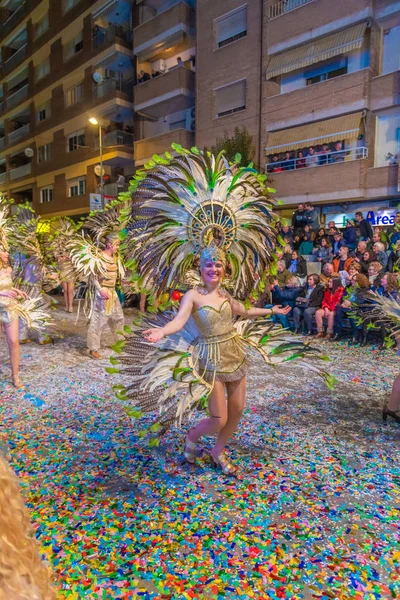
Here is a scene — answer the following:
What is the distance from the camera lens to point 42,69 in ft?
94.3

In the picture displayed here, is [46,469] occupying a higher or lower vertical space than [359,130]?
lower

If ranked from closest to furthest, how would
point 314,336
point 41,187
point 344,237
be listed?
1. point 314,336
2. point 344,237
3. point 41,187

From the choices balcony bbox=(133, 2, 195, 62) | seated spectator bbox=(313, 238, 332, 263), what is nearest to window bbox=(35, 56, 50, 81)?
balcony bbox=(133, 2, 195, 62)

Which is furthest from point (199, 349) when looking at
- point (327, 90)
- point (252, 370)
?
point (327, 90)

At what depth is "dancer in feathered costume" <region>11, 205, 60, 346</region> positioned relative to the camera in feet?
26.3

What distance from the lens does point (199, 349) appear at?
3.23m

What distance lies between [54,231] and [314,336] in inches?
226

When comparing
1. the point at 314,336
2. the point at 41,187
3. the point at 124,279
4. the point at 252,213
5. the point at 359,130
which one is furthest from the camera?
the point at 41,187

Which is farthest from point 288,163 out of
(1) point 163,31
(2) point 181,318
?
(2) point 181,318

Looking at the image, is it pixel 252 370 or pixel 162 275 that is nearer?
pixel 162 275

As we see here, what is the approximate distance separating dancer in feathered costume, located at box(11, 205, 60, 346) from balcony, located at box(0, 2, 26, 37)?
29.9 meters

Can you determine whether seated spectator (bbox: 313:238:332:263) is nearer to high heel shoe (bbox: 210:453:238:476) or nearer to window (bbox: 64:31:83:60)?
high heel shoe (bbox: 210:453:238:476)

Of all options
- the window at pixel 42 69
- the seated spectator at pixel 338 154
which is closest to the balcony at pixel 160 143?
the seated spectator at pixel 338 154

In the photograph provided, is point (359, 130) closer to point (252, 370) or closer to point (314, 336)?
point (314, 336)
